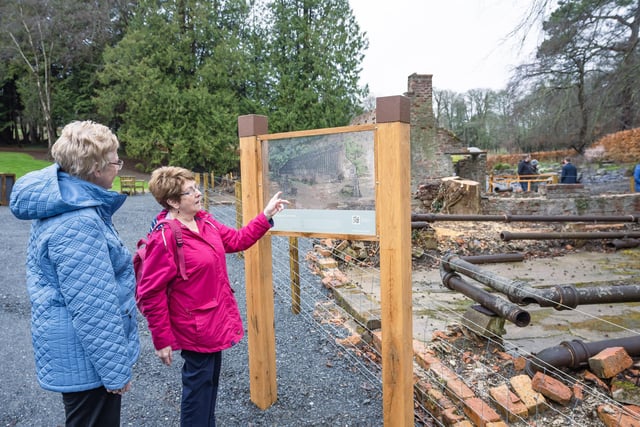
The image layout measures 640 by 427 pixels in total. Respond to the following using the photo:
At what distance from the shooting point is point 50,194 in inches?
65.4

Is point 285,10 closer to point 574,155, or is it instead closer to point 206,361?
point 574,155

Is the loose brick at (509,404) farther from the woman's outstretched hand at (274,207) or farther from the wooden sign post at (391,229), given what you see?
the woman's outstretched hand at (274,207)

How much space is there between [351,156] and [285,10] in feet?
81.0

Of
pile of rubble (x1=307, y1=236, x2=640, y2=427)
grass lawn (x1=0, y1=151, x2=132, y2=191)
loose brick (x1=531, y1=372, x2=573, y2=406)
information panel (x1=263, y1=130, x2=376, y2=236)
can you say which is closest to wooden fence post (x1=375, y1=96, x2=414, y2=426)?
information panel (x1=263, y1=130, x2=376, y2=236)

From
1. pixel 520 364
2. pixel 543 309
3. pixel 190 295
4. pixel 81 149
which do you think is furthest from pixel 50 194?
pixel 543 309

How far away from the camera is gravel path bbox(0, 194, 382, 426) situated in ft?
9.48


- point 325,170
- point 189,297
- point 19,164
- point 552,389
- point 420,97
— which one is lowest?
point 552,389

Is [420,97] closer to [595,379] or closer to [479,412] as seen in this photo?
[595,379]

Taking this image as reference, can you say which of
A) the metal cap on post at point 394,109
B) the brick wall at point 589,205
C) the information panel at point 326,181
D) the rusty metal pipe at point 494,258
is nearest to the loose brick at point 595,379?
the information panel at point 326,181

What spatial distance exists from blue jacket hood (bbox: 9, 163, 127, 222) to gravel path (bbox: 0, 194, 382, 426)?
180 centimetres

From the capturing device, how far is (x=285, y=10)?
80.0 ft

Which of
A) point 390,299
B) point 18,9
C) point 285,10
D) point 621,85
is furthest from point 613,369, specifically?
point 18,9

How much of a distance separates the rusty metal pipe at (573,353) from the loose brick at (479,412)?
24.9 inches

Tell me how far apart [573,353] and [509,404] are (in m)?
0.81
